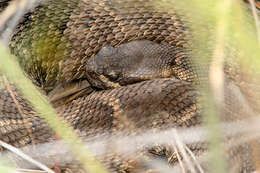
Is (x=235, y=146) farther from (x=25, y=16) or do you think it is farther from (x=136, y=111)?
(x=25, y=16)

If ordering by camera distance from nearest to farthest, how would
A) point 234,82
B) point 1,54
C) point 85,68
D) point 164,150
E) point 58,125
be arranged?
point 1,54 → point 58,125 → point 164,150 → point 234,82 → point 85,68

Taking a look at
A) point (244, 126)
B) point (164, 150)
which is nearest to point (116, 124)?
point (164, 150)

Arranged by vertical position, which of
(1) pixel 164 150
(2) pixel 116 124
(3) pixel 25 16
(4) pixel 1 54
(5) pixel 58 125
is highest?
(4) pixel 1 54

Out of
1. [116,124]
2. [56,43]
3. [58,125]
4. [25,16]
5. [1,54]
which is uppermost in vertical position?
[1,54]

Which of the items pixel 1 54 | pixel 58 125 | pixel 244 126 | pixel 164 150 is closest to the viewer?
pixel 1 54

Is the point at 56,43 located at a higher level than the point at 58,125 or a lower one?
lower

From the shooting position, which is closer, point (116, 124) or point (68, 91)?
point (116, 124)

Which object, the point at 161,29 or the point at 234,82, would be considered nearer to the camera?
the point at 234,82

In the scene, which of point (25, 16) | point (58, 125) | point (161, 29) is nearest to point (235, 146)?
point (161, 29)

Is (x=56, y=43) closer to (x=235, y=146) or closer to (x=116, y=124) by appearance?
(x=116, y=124)
